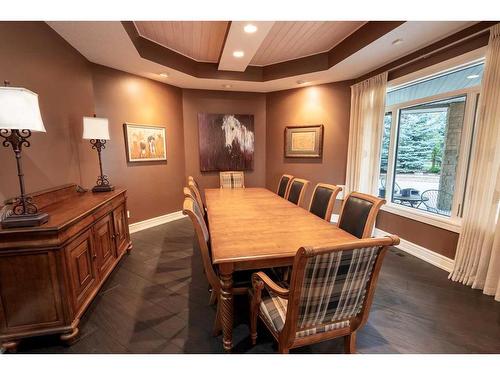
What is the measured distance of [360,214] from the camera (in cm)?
173

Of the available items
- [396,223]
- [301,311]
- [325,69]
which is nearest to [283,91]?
[325,69]

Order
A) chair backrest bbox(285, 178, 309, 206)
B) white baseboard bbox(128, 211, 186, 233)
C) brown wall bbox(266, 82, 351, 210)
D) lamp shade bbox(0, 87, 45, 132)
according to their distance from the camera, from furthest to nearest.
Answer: brown wall bbox(266, 82, 351, 210) < white baseboard bbox(128, 211, 186, 233) < chair backrest bbox(285, 178, 309, 206) < lamp shade bbox(0, 87, 45, 132)

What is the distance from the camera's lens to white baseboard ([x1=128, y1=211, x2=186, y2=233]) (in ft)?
12.2

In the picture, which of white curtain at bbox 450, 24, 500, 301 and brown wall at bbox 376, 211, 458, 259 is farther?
brown wall at bbox 376, 211, 458, 259

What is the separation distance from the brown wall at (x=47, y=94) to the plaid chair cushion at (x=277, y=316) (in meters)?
2.14

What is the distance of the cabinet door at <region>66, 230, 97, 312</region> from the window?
3.66m

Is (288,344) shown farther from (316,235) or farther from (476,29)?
(476,29)

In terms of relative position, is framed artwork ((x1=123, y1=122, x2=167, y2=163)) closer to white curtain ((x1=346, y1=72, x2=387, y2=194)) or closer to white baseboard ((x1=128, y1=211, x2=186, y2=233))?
white baseboard ((x1=128, y1=211, x2=186, y2=233))

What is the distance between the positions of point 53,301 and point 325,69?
4.05m

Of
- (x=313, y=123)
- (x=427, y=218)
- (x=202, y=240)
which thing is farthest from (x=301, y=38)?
(x=202, y=240)

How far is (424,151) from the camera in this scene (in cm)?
298

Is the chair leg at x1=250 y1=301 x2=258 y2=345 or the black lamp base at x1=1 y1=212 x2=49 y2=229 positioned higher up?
the black lamp base at x1=1 y1=212 x2=49 y2=229

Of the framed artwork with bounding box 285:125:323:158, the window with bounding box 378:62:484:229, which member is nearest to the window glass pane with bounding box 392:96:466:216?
the window with bounding box 378:62:484:229

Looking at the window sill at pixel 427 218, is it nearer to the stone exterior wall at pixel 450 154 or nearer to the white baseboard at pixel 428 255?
the stone exterior wall at pixel 450 154
